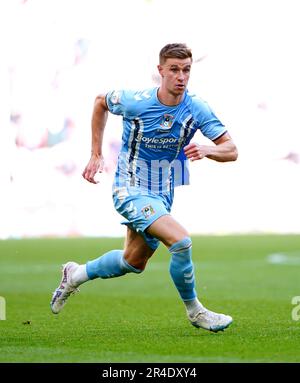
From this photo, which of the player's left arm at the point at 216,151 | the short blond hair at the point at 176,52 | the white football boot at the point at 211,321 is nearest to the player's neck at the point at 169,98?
the short blond hair at the point at 176,52

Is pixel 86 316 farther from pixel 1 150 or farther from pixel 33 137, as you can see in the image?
pixel 33 137

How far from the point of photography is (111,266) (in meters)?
8.18

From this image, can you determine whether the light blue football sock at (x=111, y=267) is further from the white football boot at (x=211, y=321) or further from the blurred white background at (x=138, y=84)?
A: the blurred white background at (x=138, y=84)

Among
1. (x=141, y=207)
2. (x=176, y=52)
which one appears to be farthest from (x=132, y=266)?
(x=176, y=52)

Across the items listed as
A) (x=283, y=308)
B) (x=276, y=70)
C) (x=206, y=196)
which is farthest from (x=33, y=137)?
(x=283, y=308)

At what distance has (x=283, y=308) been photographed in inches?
400

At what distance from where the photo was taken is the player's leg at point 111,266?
26.3 feet

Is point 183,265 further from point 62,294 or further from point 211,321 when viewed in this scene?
point 62,294

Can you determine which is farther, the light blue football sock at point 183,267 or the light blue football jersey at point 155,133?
the light blue football jersey at point 155,133

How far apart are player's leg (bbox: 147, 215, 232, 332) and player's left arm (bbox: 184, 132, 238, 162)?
1.84 ft

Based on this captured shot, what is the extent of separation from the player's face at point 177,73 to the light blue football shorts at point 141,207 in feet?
2.61

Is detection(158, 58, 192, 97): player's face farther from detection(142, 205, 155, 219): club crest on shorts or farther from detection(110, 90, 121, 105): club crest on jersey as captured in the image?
detection(142, 205, 155, 219): club crest on shorts

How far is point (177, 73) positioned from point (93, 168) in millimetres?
956

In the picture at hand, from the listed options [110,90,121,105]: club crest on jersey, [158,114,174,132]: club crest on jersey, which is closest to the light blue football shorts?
[158,114,174,132]: club crest on jersey
